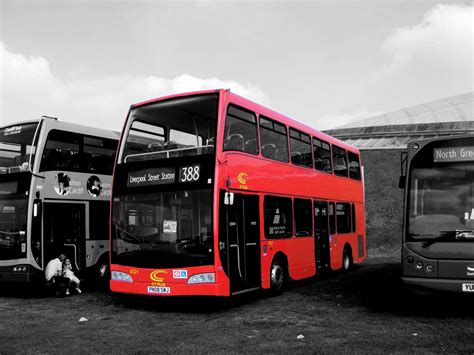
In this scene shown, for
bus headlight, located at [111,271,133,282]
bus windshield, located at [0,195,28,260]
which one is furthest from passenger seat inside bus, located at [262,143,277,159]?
bus windshield, located at [0,195,28,260]

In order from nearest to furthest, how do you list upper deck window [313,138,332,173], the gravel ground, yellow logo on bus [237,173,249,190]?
the gravel ground
yellow logo on bus [237,173,249,190]
upper deck window [313,138,332,173]

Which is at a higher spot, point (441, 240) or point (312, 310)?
point (441, 240)

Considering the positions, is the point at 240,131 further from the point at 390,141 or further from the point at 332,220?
the point at 390,141

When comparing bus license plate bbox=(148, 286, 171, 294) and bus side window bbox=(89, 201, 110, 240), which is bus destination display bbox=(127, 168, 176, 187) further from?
bus side window bbox=(89, 201, 110, 240)

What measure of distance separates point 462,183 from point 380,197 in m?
18.1

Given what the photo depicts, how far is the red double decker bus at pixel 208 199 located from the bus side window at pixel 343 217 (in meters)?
2.60

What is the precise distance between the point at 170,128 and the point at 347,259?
7.80 metres

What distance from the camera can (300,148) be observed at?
43.7 ft

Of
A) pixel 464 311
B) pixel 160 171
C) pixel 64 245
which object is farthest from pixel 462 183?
pixel 64 245

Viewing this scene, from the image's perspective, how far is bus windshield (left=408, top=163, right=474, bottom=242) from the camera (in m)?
8.55

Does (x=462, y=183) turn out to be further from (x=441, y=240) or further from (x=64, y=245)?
(x=64, y=245)

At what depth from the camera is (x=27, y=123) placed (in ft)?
43.0

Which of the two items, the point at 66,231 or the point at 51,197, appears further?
the point at 66,231

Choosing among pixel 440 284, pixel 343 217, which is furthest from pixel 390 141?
pixel 440 284
